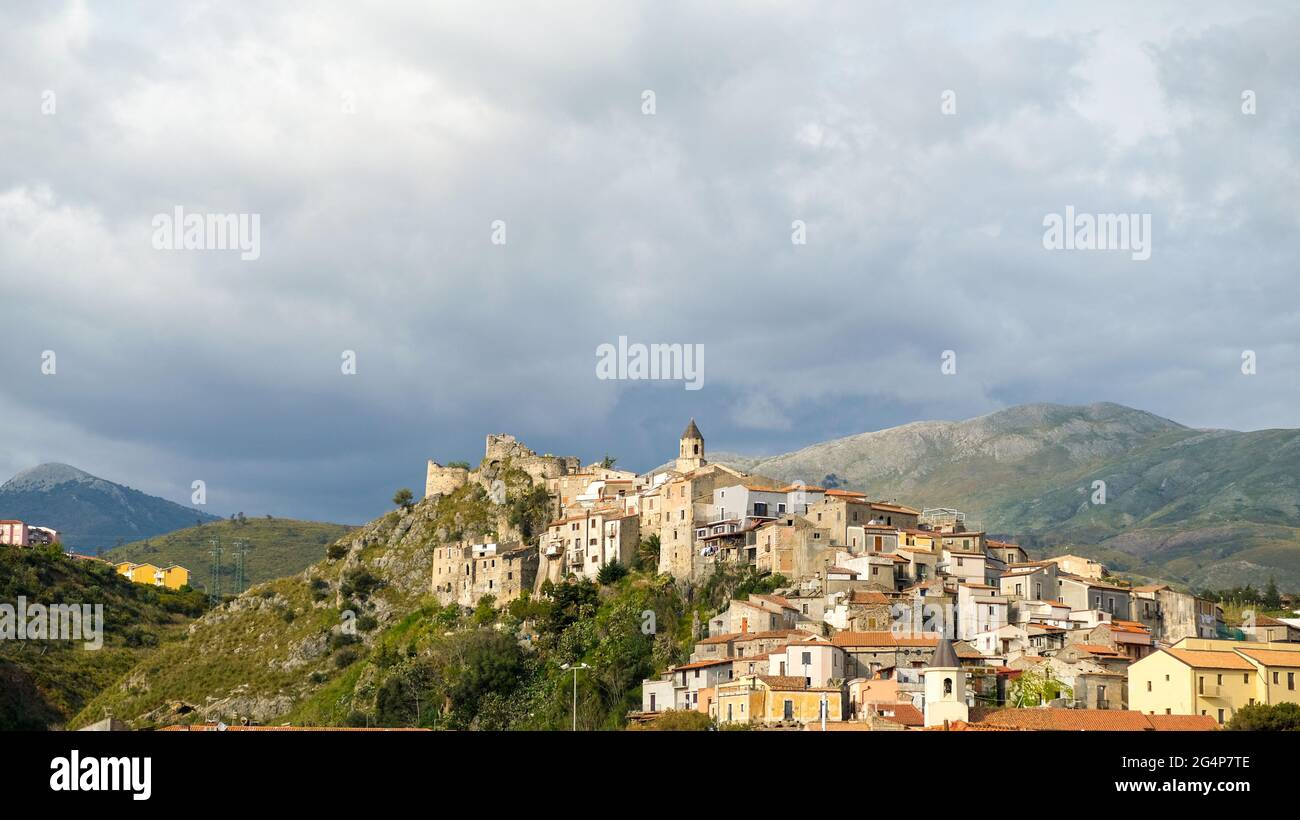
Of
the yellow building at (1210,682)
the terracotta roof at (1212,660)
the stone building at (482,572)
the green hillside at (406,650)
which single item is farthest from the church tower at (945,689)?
the stone building at (482,572)

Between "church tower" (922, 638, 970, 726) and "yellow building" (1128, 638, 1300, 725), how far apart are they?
29.7 ft

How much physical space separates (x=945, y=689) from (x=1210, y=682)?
1239 centimetres

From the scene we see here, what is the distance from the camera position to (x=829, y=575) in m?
85.5

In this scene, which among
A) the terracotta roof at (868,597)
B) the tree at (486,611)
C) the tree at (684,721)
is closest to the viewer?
the tree at (684,721)

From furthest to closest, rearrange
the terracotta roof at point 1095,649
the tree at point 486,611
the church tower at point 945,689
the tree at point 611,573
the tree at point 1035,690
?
the tree at point 486,611 → the tree at point 611,573 → the terracotta roof at point 1095,649 → the tree at point 1035,690 → the church tower at point 945,689

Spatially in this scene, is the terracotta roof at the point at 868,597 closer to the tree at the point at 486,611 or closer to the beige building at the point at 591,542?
the beige building at the point at 591,542

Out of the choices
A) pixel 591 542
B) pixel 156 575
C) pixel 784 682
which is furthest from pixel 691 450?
pixel 156 575

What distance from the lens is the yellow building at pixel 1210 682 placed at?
6738 centimetres

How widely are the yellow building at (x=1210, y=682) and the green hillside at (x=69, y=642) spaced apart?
70054 millimetres

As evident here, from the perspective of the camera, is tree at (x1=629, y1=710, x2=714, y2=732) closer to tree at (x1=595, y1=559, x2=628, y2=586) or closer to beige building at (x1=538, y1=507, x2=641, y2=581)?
tree at (x1=595, y1=559, x2=628, y2=586)
